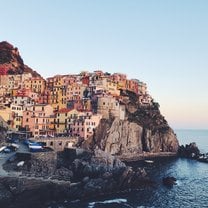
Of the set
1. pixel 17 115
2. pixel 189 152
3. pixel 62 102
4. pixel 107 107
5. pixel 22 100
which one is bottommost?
pixel 189 152

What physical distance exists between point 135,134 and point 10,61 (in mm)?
64583

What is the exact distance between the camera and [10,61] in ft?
485

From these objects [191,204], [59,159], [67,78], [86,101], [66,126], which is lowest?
[191,204]

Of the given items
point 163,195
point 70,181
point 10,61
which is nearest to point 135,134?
point 163,195

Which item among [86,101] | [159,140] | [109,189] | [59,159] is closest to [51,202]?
[109,189]

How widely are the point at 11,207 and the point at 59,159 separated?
92.7 feet

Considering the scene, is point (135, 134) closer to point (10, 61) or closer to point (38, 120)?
point (38, 120)

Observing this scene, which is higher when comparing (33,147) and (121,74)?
(121,74)

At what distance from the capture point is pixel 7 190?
62.9m

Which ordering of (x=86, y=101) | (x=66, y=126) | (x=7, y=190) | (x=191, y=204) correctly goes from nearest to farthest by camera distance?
1. (x=7, y=190)
2. (x=191, y=204)
3. (x=66, y=126)
4. (x=86, y=101)

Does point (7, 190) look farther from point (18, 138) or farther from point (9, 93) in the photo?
point (9, 93)

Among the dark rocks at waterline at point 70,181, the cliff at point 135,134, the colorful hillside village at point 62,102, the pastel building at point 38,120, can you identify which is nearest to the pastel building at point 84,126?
the colorful hillside village at point 62,102

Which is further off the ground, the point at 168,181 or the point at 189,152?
the point at 189,152

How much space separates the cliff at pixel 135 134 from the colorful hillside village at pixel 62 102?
11.2 ft
